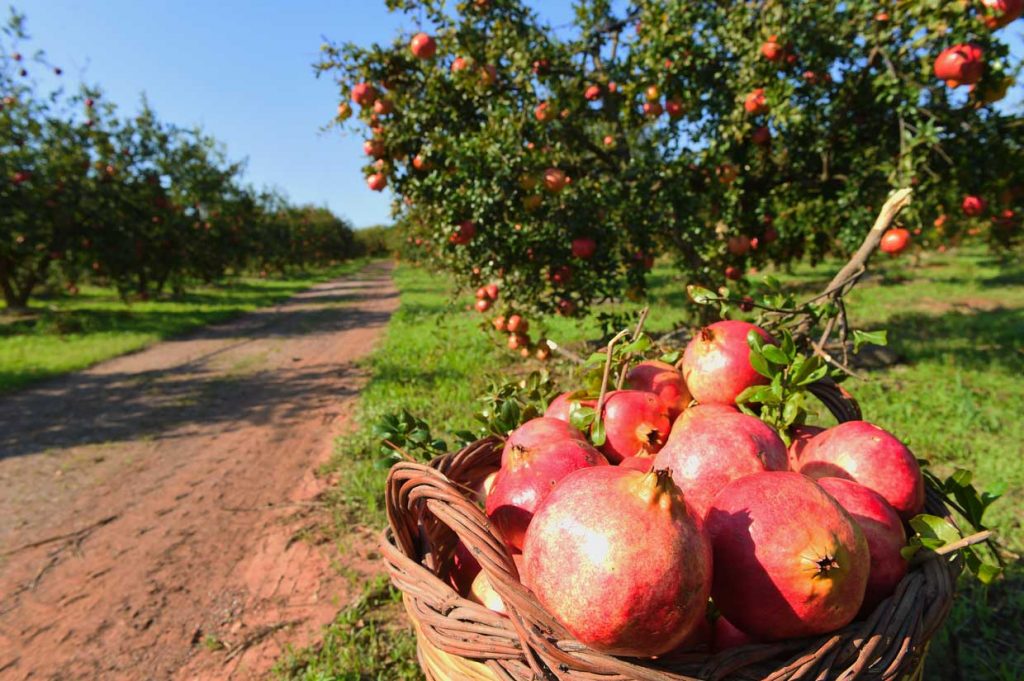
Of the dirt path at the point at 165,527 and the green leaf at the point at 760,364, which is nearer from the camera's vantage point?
the green leaf at the point at 760,364

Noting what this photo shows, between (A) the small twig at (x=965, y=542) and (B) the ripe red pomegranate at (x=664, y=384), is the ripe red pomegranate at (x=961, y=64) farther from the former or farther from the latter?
(A) the small twig at (x=965, y=542)

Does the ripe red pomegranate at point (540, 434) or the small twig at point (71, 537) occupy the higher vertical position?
the ripe red pomegranate at point (540, 434)

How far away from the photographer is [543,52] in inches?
198

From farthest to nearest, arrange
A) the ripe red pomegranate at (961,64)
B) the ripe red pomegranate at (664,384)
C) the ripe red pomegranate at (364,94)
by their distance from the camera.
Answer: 1. the ripe red pomegranate at (364,94)
2. the ripe red pomegranate at (961,64)
3. the ripe red pomegranate at (664,384)

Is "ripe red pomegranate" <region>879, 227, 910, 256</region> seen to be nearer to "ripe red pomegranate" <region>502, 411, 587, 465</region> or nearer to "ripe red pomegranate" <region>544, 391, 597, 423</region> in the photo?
"ripe red pomegranate" <region>544, 391, 597, 423</region>

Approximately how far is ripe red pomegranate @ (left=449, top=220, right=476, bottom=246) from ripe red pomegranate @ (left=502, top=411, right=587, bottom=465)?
3.22m

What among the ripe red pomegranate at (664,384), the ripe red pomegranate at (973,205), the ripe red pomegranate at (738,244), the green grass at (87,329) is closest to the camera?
the ripe red pomegranate at (664,384)

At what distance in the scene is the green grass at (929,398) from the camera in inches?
86.6

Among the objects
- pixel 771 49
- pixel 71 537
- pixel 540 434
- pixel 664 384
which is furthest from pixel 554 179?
pixel 71 537

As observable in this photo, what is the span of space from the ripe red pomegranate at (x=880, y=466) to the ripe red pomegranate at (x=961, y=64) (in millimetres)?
4119

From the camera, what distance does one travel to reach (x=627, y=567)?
89cm

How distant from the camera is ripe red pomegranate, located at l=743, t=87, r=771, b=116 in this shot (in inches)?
179

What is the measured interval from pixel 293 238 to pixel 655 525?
36103mm

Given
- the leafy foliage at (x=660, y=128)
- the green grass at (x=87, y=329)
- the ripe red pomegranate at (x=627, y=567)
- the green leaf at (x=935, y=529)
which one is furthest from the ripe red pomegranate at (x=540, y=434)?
the green grass at (x=87, y=329)
